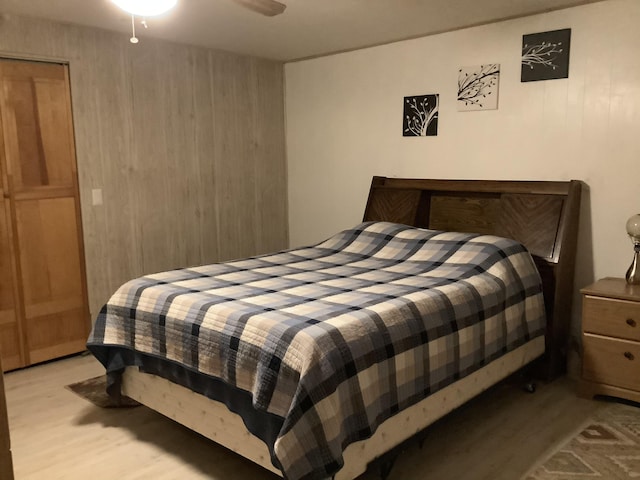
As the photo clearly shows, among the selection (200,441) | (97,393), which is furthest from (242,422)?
(97,393)

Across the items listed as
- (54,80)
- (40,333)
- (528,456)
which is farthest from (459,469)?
(54,80)

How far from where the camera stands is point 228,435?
2.22m

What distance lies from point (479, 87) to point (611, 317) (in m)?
1.67

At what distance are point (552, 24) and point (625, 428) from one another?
2263 millimetres

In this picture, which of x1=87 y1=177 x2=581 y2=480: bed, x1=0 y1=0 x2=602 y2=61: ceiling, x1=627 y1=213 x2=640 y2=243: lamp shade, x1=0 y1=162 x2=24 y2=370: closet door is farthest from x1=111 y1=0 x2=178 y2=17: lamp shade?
x1=627 y1=213 x2=640 y2=243: lamp shade

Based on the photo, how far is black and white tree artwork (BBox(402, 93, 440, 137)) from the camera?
151 inches

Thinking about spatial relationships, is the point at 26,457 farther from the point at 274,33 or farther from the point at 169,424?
the point at 274,33

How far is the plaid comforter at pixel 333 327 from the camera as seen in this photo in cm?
189

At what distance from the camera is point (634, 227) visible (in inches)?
112

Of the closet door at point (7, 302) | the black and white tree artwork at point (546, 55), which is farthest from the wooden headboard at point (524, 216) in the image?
the closet door at point (7, 302)

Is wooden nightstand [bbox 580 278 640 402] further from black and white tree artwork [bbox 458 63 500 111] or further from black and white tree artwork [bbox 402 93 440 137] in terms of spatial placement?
black and white tree artwork [bbox 402 93 440 137]

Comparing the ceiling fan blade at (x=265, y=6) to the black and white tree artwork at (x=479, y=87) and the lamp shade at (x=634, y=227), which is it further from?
the lamp shade at (x=634, y=227)

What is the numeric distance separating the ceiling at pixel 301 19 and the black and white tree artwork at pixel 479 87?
0.29 metres

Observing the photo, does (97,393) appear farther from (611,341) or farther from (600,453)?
(611,341)
